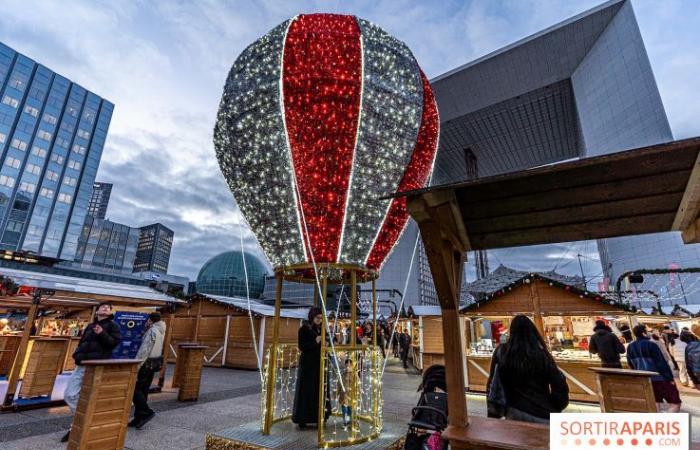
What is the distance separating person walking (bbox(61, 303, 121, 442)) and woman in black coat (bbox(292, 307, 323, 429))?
282cm

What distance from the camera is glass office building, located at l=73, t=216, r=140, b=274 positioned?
70.9 metres

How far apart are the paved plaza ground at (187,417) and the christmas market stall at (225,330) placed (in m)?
4.08

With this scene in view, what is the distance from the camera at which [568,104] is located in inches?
958

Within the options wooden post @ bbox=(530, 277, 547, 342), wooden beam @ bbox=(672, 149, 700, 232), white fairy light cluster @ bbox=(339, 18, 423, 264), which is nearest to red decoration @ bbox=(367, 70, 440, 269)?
white fairy light cluster @ bbox=(339, 18, 423, 264)

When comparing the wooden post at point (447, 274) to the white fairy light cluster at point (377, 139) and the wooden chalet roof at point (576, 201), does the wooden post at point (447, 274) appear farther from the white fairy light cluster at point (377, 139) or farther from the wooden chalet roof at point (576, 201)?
the white fairy light cluster at point (377, 139)

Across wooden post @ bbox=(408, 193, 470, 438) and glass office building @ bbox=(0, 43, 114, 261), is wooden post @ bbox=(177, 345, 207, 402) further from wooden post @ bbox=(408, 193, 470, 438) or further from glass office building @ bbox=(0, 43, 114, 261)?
glass office building @ bbox=(0, 43, 114, 261)

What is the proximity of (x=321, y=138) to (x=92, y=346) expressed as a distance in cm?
445

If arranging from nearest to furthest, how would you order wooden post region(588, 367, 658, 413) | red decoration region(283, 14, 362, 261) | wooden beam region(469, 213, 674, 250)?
wooden beam region(469, 213, 674, 250) → red decoration region(283, 14, 362, 261) → wooden post region(588, 367, 658, 413)

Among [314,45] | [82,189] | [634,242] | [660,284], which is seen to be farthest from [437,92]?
[82,189]

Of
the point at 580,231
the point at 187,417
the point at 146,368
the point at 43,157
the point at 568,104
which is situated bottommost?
the point at 187,417

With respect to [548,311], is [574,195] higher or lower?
higher

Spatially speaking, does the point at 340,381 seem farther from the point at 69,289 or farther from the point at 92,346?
the point at 69,289

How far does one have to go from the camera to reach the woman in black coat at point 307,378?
467 centimetres

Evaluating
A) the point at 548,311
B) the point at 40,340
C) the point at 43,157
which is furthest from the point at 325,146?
the point at 43,157
